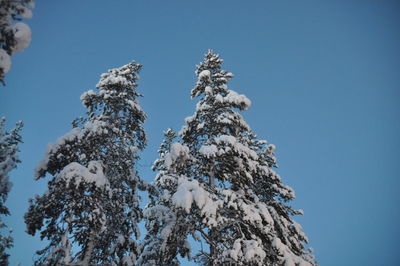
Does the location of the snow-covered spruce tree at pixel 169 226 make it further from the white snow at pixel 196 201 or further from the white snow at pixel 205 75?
the white snow at pixel 205 75

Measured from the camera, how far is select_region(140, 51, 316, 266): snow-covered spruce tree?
27.6 ft

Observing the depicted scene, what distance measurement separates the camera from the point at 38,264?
781 cm

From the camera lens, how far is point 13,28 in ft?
16.5

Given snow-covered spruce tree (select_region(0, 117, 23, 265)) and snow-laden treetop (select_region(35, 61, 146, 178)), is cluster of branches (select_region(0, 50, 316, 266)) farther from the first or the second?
snow-covered spruce tree (select_region(0, 117, 23, 265))

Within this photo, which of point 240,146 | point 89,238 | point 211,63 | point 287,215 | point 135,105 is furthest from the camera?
point 211,63

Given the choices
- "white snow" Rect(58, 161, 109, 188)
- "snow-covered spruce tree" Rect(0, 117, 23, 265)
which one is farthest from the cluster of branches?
"snow-covered spruce tree" Rect(0, 117, 23, 265)

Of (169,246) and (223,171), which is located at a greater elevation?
(223,171)

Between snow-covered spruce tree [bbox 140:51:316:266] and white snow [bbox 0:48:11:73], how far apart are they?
5.64m

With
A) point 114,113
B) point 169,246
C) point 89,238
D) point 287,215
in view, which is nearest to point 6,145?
point 114,113

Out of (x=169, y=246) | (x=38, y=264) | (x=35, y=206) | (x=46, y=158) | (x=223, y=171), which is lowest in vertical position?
(x=38, y=264)

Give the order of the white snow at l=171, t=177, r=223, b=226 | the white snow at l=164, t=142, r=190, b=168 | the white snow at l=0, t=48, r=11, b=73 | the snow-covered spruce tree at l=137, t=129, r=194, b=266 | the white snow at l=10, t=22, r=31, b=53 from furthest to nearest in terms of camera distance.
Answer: the white snow at l=164, t=142, r=190, b=168 → the snow-covered spruce tree at l=137, t=129, r=194, b=266 → the white snow at l=171, t=177, r=223, b=226 → the white snow at l=10, t=22, r=31, b=53 → the white snow at l=0, t=48, r=11, b=73

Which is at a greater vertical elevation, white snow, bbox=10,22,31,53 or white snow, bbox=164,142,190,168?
white snow, bbox=164,142,190,168

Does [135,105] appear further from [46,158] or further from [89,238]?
[89,238]

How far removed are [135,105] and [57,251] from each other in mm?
7088
